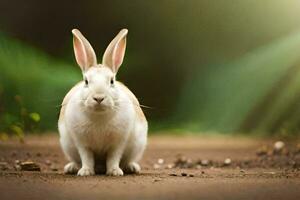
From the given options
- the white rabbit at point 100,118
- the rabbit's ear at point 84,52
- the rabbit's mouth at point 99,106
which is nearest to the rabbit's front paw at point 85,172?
the white rabbit at point 100,118

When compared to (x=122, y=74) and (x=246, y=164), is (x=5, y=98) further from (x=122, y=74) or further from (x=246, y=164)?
(x=246, y=164)

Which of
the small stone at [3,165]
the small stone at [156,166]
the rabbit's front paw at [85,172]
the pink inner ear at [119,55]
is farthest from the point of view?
the small stone at [156,166]

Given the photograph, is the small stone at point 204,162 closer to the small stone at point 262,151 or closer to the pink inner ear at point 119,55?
the small stone at point 262,151

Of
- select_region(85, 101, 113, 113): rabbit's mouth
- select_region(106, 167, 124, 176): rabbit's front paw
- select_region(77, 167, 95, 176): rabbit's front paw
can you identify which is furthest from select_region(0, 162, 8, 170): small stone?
select_region(85, 101, 113, 113): rabbit's mouth

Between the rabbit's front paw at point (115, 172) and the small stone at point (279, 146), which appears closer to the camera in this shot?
the rabbit's front paw at point (115, 172)

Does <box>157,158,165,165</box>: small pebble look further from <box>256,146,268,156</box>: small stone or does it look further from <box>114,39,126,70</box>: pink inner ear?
<box>114,39,126,70</box>: pink inner ear

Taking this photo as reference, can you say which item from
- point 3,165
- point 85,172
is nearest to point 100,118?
point 85,172

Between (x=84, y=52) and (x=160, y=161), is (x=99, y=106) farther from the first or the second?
(x=160, y=161)
